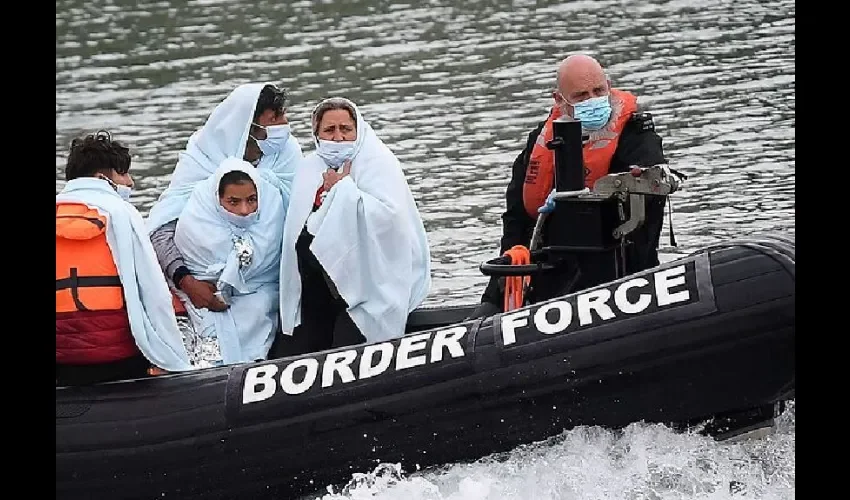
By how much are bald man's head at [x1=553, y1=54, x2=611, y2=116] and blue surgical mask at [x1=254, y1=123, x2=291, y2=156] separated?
1.12 meters

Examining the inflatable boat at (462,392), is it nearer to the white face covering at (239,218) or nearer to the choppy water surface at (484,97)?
the choppy water surface at (484,97)

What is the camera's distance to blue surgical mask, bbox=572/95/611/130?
5.20 m

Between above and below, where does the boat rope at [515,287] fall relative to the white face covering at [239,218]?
below

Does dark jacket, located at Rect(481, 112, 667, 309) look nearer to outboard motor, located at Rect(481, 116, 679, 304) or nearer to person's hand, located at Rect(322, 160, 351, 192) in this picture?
outboard motor, located at Rect(481, 116, 679, 304)

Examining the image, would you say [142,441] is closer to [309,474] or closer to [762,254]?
[309,474]

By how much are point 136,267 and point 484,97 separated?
9.30 meters

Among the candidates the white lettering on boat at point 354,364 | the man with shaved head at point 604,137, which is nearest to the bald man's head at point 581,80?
the man with shaved head at point 604,137

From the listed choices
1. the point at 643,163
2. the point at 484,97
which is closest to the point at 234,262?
the point at 643,163

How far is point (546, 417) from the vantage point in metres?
4.70

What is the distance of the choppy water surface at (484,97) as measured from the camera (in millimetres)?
4727

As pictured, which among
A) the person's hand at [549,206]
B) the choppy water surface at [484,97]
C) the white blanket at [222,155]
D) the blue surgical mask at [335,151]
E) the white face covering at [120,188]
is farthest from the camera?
the white blanket at [222,155]

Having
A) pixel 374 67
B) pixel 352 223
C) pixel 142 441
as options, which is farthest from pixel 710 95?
pixel 142 441

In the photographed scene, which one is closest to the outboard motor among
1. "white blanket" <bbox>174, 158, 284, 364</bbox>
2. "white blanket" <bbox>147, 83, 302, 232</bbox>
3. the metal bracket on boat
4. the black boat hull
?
the metal bracket on boat

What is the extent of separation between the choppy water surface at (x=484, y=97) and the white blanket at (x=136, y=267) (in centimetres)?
83
